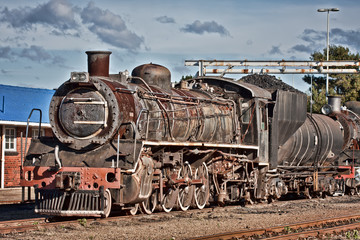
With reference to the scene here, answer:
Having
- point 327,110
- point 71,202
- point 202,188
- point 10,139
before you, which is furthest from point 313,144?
point 10,139

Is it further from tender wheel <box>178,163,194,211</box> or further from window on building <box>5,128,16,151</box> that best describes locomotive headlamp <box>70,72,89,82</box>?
window on building <box>5,128,16,151</box>

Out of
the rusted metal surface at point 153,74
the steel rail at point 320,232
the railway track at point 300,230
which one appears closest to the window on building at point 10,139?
the rusted metal surface at point 153,74

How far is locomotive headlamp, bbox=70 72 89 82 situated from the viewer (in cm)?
1307

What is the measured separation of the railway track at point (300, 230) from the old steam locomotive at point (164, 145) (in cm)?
268

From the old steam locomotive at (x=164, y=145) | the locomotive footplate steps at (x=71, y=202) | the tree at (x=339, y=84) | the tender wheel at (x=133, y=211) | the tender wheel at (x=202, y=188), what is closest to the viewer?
the locomotive footplate steps at (x=71, y=202)

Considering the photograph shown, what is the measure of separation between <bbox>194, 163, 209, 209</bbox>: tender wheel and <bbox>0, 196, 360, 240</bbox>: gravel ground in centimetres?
43

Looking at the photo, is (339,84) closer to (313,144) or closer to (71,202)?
(313,144)

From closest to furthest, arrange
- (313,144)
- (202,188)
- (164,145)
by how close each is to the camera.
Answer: (164,145) → (202,188) → (313,144)

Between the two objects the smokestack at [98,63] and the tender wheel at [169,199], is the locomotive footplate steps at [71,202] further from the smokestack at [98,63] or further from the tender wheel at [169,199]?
the smokestack at [98,63]

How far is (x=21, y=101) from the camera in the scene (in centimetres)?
2539

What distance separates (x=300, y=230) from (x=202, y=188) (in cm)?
456

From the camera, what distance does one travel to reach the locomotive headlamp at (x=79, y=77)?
42.9ft

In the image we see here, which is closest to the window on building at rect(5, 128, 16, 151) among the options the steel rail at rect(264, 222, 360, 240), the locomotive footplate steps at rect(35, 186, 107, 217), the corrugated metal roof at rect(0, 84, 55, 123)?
the corrugated metal roof at rect(0, 84, 55, 123)

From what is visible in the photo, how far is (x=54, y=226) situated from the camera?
12.3m
